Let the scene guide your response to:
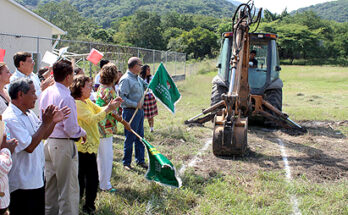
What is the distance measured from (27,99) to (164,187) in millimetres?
2338

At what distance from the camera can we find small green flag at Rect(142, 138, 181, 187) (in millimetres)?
4054

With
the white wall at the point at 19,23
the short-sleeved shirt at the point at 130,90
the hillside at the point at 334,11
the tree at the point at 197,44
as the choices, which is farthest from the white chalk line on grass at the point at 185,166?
the hillside at the point at 334,11

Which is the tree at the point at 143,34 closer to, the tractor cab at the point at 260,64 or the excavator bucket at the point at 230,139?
the tractor cab at the point at 260,64

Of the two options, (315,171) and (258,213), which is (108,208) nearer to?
(258,213)

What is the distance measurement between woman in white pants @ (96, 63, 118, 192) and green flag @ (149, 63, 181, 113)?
3.04 ft

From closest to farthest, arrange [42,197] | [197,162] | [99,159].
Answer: [42,197], [99,159], [197,162]

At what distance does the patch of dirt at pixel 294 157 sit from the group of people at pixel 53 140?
1.76 meters

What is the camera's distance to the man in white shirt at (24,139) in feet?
8.41

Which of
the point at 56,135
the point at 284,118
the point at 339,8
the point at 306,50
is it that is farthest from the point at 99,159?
the point at 339,8

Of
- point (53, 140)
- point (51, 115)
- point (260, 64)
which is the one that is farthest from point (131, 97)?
point (260, 64)

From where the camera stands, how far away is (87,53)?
45.8 ft

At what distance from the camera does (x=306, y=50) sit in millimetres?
48031

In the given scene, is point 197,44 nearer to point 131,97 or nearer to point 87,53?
point 87,53

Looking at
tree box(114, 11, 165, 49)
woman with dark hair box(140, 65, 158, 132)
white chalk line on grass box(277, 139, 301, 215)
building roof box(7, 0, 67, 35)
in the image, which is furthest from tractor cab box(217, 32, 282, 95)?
tree box(114, 11, 165, 49)
